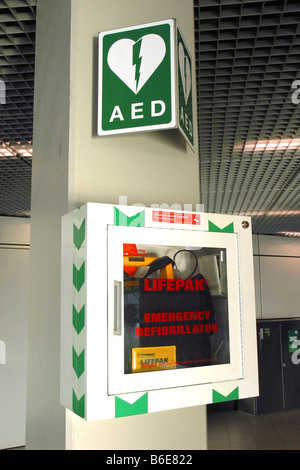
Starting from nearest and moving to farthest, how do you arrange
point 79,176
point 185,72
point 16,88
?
point 79,176 → point 185,72 → point 16,88

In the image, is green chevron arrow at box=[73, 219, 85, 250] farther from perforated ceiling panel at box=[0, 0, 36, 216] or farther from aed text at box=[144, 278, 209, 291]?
perforated ceiling panel at box=[0, 0, 36, 216]

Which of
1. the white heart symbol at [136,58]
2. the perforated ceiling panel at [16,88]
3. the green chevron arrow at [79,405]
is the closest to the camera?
the green chevron arrow at [79,405]

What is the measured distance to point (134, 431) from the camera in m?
1.21

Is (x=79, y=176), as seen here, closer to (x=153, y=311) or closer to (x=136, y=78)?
(x=136, y=78)

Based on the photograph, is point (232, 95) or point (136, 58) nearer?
point (136, 58)

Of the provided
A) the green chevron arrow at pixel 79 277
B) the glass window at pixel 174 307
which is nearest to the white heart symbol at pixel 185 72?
the glass window at pixel 174 307

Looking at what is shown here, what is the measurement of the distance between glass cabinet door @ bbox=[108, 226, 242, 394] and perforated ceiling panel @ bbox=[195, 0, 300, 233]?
1.22 meters

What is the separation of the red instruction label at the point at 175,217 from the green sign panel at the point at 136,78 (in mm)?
248

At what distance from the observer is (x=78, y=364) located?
99 centimetres

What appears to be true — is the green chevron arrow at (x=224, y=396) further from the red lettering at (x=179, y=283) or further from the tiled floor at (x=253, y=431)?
the tiled floor at (x=253, y=431)

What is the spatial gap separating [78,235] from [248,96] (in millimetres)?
2045

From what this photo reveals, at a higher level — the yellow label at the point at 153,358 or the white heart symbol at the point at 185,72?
the white heart symbol at the point at 185,72

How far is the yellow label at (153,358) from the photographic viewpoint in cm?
102

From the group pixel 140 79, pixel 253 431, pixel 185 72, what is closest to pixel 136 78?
pixel 140 79
